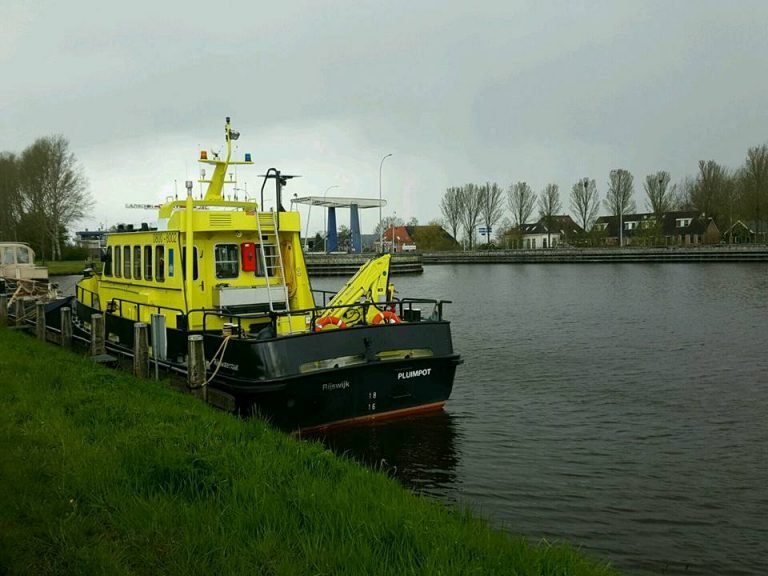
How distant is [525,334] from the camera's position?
27828mm

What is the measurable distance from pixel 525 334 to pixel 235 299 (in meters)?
16.7

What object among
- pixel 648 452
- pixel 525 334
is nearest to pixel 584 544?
pixel 648 452

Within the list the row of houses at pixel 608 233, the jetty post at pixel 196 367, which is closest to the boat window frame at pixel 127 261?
the jetty post at pixel 196 367

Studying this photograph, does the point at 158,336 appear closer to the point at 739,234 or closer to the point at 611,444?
the point at 611,444

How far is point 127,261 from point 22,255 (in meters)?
29.7

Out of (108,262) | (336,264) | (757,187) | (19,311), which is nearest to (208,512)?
(108,262)

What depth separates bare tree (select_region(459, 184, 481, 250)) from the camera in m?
136

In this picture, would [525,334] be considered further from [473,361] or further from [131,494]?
[131,494]

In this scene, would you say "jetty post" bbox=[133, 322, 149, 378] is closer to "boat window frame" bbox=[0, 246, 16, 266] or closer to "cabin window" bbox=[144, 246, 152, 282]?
"cabin window" bbox=[144, 246, 152, 282]

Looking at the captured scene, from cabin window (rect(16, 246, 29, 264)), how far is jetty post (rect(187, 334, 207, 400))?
1342 inches

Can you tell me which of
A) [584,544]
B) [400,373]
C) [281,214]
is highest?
[281,214]

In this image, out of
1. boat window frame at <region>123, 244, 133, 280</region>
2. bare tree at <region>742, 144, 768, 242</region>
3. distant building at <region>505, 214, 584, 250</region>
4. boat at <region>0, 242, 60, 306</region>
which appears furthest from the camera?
distant building at <region>505, 214, 584, 250</region>

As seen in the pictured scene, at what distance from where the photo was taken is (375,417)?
12.6 meters

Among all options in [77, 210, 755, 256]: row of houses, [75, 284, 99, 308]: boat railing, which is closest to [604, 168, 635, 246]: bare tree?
[77, 210, 755, 256]: row of houses
